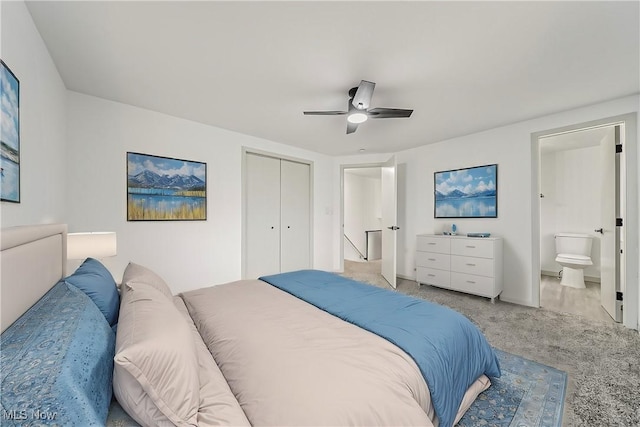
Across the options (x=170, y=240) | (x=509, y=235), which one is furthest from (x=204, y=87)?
(x=509, y=235)

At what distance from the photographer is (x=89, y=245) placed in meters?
1.95

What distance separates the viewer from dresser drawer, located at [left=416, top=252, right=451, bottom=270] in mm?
3804

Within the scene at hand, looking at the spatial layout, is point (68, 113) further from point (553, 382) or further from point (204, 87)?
point (553, 382)

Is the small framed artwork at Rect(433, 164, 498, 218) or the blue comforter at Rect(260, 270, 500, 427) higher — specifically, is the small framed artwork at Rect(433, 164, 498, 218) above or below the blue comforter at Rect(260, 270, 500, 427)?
above

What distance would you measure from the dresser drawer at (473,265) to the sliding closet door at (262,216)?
272cm

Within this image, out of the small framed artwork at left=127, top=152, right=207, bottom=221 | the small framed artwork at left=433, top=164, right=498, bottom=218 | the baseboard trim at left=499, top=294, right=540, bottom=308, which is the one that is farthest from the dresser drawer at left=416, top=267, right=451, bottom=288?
the small framed artwork at left=127, top=152, right=207, bottom=221

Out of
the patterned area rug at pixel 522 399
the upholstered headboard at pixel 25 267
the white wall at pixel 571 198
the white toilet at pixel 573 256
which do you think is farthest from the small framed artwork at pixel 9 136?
the white wall at pixel 571 198

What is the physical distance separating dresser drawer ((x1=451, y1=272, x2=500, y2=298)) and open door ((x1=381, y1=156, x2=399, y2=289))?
87cm

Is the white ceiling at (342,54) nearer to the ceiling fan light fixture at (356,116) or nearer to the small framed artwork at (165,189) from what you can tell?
the ceiling fan light fixture at (356,116)

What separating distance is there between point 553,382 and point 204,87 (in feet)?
11.9

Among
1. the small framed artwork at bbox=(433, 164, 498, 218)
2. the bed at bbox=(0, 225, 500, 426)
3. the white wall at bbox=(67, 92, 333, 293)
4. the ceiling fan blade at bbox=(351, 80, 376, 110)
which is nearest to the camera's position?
the bed at bbox=(0, 225, 500, 426)

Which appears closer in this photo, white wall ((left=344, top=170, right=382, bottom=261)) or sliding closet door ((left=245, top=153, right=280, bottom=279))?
sliding closet door ((left=245, top=153, right=280, bottom=279))

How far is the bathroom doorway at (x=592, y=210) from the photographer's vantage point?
2.65 meters

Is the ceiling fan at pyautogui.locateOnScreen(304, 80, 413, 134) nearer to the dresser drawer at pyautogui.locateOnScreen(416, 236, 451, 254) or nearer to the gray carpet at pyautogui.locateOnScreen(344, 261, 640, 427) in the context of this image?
the dresser drawer at pyautogui.locateOnScreen(416, 236, 451, 254)
